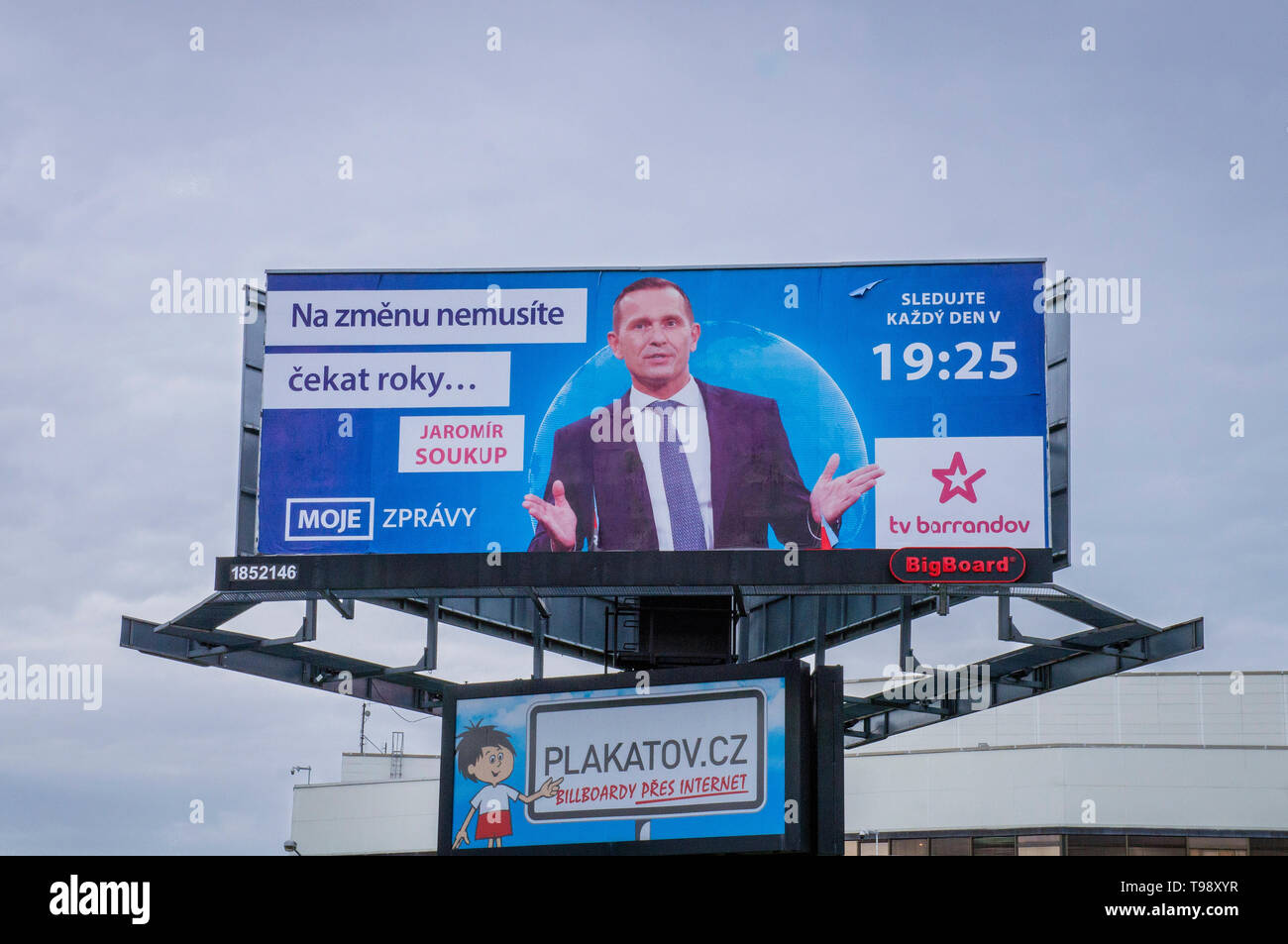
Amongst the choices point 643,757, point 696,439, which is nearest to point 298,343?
point 696,439

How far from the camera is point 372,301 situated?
22359 millimetres

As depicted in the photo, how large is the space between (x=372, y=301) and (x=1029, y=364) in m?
9.05

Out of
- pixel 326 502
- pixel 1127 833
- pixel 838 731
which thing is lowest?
pixel 1127 833

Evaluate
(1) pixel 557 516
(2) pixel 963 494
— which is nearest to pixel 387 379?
(1) pixel 557 516

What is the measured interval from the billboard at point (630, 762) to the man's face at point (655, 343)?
416cm

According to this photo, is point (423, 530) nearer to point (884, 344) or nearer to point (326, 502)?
point (326, 502)

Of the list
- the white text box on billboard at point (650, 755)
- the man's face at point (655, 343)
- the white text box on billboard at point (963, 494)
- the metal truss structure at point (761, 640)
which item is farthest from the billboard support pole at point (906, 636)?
the man's face at point (655, 343)

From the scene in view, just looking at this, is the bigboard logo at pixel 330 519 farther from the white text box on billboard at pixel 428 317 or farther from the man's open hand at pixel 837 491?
the man's open hand at pixel 837 491

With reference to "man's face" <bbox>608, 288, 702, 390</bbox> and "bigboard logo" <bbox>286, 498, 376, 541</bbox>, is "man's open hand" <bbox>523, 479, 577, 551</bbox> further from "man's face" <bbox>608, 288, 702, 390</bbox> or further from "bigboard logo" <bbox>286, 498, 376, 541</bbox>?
"bigboard logo" <bbox>286, 498, 376, 541</bbox>

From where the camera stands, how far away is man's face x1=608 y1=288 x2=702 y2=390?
21.9 m

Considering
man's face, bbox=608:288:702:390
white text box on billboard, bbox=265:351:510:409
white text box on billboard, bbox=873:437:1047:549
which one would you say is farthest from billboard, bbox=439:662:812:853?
man's face, bbox=608:288:702:390

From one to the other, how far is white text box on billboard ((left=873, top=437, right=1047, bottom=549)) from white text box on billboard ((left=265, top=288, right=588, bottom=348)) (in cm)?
482

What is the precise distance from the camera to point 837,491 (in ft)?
68.8
